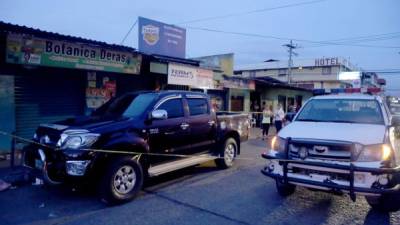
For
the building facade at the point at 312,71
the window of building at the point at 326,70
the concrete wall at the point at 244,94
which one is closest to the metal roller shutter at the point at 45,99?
the concrete wall at the point at 244,94

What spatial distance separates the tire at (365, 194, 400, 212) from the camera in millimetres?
4492

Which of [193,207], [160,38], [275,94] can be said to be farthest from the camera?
[275,94]

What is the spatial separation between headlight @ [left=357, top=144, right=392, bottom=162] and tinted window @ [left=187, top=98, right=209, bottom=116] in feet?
11.8

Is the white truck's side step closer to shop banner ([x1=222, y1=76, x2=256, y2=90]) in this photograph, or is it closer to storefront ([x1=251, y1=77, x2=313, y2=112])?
shop banner ([x1=222, y1=76, x2=256, y2=90])

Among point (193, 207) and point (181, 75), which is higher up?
point (181, 75)

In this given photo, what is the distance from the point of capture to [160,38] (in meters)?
13.3

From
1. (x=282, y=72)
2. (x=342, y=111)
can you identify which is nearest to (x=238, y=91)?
(x=342, y=111)

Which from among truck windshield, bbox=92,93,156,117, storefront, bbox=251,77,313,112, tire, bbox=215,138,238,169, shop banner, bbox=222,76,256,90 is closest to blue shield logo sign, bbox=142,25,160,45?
shop banner, bbox=222,76,256,90

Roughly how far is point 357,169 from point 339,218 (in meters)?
0.96

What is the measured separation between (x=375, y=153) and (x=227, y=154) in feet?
12.9

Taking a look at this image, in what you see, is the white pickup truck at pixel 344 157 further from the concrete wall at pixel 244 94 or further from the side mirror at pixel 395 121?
the concrete wall at pixel 244 94

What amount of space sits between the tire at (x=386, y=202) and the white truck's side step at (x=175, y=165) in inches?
134

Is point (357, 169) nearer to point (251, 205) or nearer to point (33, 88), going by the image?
point (251, 205)

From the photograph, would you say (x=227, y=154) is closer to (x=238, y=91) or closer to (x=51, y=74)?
(x=51, y=74)
